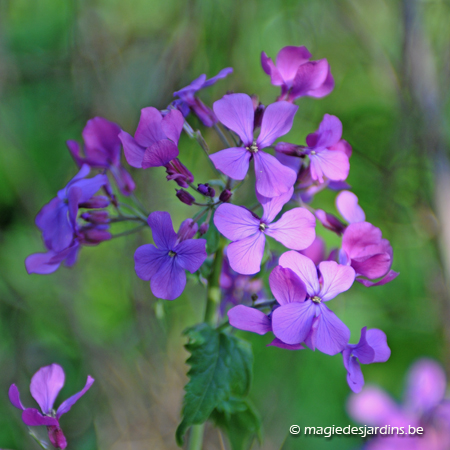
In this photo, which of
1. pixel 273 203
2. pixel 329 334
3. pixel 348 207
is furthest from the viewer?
pixel 348 207

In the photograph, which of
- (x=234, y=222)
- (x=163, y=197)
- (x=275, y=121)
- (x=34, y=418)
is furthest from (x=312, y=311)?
(x=163, y=197)

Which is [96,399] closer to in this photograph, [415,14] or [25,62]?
[25,62]

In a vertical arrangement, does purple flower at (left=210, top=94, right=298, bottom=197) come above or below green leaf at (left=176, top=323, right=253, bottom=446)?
above

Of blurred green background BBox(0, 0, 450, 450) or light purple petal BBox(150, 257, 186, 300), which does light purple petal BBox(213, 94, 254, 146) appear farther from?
blurred green background BBox(0, 0, 450, 450)

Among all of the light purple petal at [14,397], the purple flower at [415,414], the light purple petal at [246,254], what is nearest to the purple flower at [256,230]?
the light purple petal at [246,254]

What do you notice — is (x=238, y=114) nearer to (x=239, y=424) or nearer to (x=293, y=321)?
(x=293, y=321)

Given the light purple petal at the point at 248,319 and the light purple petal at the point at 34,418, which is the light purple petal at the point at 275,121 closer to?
the light purple petal at the point at 248,319

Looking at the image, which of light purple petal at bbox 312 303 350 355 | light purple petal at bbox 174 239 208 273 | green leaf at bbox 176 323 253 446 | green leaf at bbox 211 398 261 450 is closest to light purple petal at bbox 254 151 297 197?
light purple petal at bbox 174 239 208 273
